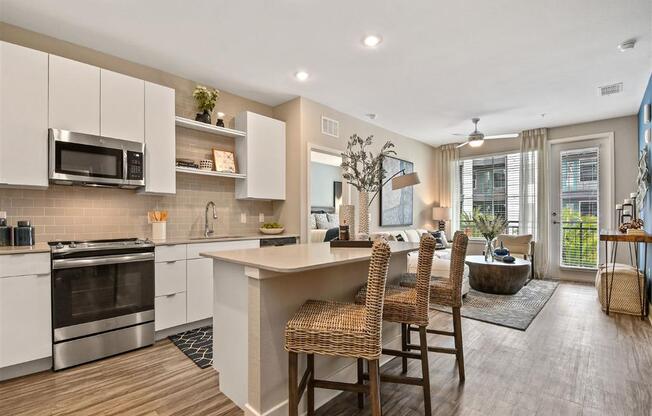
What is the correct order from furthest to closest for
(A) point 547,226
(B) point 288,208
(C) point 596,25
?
(A) point 547,226 → (B) point 288,208 → (C) point 596,25

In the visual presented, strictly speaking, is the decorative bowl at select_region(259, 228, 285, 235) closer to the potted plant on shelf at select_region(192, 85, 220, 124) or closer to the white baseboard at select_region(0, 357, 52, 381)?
the potted plant on shelf at select_region(192, 85, 220, 124)

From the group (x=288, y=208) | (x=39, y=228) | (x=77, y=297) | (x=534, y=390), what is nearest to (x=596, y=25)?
(x=534, y=390)

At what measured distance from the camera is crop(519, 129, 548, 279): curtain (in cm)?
589

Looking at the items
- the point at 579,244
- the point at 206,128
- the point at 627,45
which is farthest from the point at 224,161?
the point at 579,244

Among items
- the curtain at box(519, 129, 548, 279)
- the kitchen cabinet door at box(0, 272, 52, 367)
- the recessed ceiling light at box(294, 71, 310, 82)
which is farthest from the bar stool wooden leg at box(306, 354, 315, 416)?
the curtain at box(519, 129, 548, 279)

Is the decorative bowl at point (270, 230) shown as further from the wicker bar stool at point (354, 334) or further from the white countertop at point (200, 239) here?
the wicker bar stool at point (354, 334)

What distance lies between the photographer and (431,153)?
7.43 meters

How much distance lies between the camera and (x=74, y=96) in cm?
275

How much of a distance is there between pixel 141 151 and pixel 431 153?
20.1 feet

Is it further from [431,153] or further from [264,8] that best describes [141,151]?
[431,153]

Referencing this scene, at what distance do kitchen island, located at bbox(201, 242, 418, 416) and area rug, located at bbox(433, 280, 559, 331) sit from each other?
2083 mm

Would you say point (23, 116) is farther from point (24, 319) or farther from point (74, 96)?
point (24, 319)

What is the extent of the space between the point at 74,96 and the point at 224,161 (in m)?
1.56

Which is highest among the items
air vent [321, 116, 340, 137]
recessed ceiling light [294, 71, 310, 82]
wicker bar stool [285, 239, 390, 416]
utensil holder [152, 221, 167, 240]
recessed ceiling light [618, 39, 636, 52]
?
recessed ceiling light [294, 71, 310, 82]
